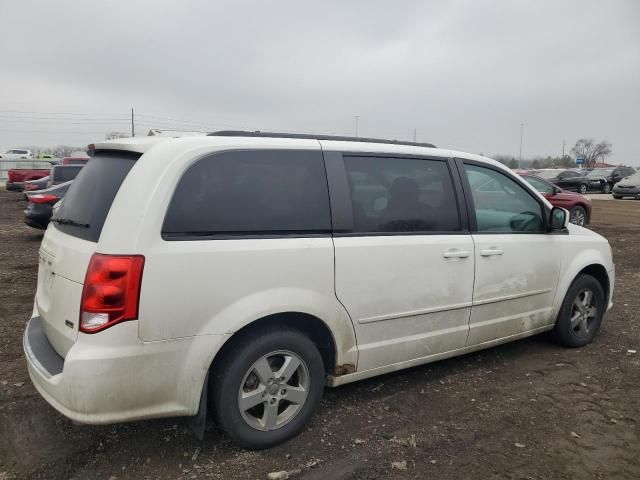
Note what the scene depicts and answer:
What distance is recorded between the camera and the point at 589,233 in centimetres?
490

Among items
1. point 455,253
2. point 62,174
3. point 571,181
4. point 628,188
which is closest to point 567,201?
point 455,253

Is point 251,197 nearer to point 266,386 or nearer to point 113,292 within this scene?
point 113,292

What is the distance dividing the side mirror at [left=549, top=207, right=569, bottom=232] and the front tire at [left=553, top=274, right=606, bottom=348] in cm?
60

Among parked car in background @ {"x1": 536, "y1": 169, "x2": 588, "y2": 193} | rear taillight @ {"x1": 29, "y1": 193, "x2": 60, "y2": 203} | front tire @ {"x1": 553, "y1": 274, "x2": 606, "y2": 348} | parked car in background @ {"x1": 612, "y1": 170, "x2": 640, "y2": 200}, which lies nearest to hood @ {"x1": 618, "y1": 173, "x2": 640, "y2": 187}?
parked car in background @ {"x1": 612, "y1": 170, "x2": 640, "y2": 200}

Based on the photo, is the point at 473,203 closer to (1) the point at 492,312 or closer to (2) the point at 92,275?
(1) the point at 492,312

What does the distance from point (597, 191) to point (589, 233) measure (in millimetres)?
32551

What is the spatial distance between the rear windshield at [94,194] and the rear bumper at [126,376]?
1.92 ft

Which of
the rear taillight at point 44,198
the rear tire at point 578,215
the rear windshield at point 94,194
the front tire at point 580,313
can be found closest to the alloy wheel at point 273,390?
the rear windshield at point 94,194

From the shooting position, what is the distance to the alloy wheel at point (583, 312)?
15.6ft

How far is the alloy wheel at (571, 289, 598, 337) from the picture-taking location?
15.6 feet

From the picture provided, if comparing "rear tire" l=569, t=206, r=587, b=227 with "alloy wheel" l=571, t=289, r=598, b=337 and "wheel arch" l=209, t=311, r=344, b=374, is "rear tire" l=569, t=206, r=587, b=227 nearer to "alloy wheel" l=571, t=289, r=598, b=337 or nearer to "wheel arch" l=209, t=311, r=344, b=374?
"alloy wheel" l=571, t=289, r=598, b=337

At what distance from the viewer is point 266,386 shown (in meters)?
2.99

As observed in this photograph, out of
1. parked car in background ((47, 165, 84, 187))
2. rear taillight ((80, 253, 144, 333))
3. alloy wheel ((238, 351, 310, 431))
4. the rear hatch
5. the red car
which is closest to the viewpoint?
rear taillight ((80, 253, 144, 333))

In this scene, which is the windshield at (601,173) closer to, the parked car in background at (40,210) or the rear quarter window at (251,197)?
the parked car in background at (40,210)
